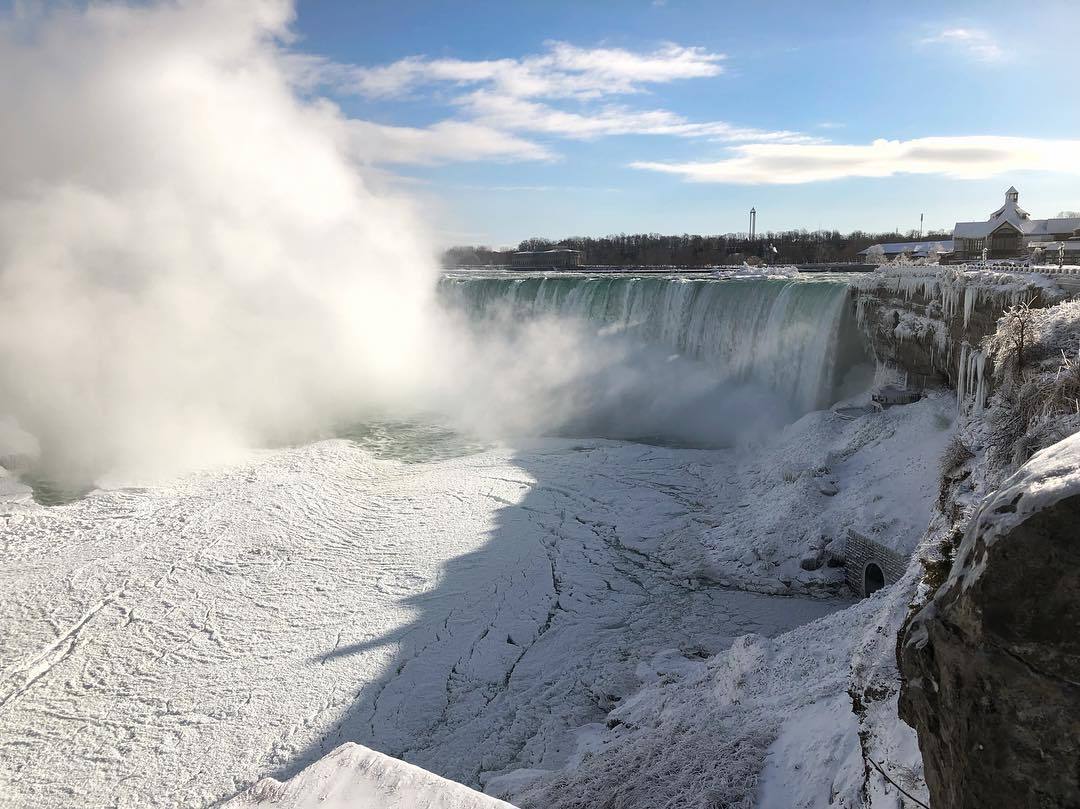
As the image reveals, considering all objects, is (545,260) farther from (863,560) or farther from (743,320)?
(863,560)

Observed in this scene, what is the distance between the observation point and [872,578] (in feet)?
27.7

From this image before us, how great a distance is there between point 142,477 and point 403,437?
5.54 meters

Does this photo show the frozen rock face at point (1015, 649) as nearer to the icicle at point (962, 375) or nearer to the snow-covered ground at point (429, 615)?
the snow-covered ground at point (429, 615)

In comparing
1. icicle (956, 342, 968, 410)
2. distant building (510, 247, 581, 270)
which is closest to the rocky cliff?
icicle (956, 342, 968, 410)

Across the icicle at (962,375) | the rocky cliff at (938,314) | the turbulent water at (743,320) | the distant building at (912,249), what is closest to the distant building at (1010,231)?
the distant building at (912,249)

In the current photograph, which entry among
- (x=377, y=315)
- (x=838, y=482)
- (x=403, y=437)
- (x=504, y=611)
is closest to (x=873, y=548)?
(x=838, y=482)

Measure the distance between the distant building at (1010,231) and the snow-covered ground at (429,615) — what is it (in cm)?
2082

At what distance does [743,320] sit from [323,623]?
13102 millimetres

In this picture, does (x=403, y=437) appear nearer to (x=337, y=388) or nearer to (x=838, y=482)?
(x=337, y=388)

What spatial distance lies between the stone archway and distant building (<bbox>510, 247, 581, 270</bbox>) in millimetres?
56799

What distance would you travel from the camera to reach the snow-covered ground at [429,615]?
5.85m

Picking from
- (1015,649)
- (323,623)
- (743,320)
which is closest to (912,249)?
(743,320)

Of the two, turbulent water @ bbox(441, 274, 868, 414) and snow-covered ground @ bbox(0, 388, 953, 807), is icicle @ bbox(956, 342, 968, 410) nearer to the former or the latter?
snow-covered ground @ bbox(0, 388, 953, 807)

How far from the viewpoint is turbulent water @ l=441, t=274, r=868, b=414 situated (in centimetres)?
1484
